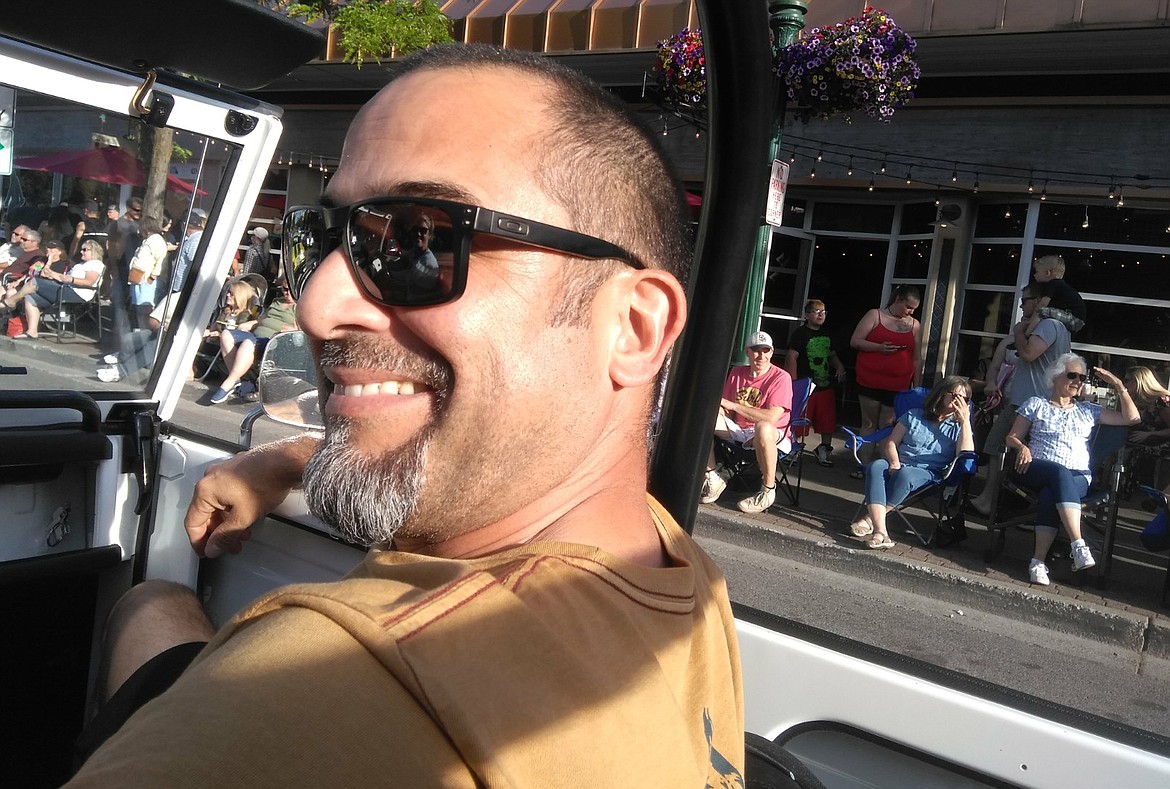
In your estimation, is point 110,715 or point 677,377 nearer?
point 110,715

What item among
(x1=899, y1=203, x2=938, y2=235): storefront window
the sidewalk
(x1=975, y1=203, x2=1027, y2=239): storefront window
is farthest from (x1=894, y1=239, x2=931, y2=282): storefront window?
the sidewalk

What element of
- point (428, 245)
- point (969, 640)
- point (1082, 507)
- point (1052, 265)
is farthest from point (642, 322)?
point (1052, 265)

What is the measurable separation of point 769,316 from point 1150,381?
5129 mm

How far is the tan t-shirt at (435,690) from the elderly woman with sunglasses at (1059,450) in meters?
6.24

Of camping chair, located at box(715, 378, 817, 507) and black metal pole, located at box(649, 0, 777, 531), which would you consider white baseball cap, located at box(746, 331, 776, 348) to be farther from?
black metal pole, located at box(649, 0, 777, 531)

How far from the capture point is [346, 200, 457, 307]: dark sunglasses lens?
1.27m

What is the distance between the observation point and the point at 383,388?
132cm

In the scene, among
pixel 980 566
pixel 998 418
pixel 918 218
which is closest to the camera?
pixel 980 566

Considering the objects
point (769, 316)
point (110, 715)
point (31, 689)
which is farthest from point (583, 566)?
point (769, 316)

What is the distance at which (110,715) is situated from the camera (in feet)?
5.08

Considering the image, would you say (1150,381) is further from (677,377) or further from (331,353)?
(331,353)

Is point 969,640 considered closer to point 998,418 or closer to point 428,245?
point 998,418

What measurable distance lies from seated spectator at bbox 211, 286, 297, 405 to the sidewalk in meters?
4.13

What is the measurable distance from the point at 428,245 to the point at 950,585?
6078 millimetres
